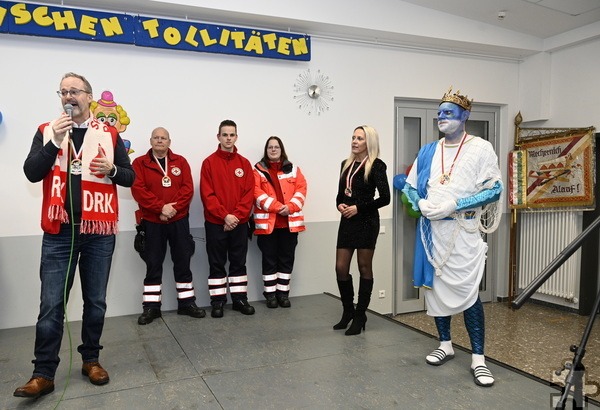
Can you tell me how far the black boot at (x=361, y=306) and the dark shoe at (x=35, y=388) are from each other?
1868 mm

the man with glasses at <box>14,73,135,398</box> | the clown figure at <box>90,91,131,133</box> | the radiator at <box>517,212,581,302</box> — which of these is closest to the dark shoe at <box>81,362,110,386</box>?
the man with glasses at <box>14,73,135,398</box>

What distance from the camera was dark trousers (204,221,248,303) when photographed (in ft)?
12.6

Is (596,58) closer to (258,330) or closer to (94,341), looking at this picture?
(258,330)

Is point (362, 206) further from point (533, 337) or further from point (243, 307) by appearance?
point (533, 337)

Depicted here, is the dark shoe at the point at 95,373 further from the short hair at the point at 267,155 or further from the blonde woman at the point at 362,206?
the short hair at the point at 267,155

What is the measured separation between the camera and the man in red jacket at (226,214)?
12.5 ft

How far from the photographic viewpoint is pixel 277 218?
4.07 m

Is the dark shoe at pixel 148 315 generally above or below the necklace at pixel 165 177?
below

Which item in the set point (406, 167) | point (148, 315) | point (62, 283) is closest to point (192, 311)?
point (148, 315)

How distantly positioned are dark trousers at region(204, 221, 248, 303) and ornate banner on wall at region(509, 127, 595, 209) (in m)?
3.30

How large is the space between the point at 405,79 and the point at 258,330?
10.00 feet

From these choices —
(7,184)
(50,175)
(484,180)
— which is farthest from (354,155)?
(7,184)

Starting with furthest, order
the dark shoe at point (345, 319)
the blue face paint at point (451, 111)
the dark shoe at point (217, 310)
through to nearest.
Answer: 1. the dark shoe at point (217, 310)
2. the dark shoe at point (345, 319)
3. the blue face paint at point (451, 111)

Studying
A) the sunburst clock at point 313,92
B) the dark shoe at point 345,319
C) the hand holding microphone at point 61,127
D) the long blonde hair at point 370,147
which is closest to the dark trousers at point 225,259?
the dark shoe at point 345,319
